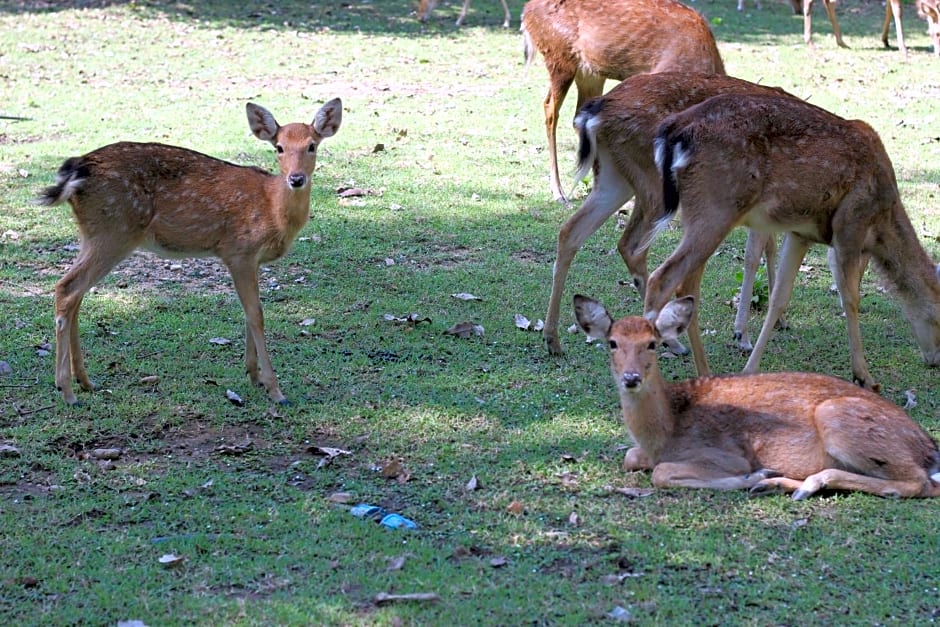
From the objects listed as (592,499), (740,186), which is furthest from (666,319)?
(740,186)

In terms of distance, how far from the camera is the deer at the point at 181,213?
5777mm

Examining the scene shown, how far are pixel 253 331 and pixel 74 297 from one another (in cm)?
86

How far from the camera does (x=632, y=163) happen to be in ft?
21.9

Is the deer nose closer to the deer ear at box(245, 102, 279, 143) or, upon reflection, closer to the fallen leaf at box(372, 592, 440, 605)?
the fallen leaf at box(372, 592, 440, 605)

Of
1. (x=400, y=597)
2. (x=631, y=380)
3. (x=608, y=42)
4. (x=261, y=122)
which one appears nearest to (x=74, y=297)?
(x=261, y=122)

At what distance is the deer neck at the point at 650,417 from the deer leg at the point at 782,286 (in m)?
1.46

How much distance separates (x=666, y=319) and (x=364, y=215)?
180 inches

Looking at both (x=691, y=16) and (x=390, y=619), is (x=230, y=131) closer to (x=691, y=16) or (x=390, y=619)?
(x=691, y=16)

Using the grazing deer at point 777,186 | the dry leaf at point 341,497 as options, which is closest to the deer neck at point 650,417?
the grazing deer at point 777,186

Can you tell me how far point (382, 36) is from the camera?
1683 cm

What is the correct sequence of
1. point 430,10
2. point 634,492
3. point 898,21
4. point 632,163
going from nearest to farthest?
point 634,492, point 632,163, point 898,21, point 430,10

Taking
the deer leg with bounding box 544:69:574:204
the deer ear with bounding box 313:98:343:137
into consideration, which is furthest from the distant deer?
the deer ear with bounding box 313:98:343:137

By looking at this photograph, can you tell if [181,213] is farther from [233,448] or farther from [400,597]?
[400,597]

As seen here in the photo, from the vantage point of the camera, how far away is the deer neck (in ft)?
16.4
